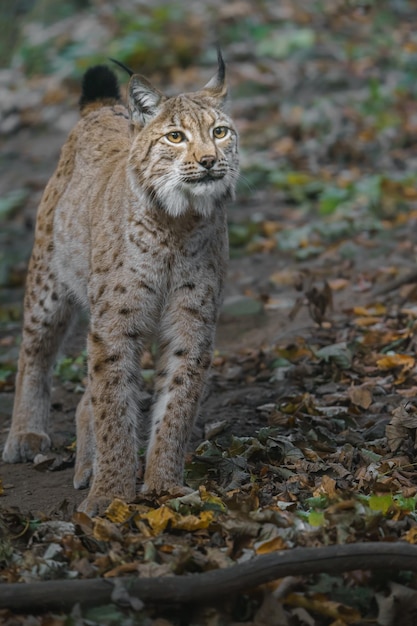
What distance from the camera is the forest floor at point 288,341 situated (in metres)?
4.13

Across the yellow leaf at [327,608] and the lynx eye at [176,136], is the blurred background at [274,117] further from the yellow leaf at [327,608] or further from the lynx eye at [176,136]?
the yellow leaf at [327,608]

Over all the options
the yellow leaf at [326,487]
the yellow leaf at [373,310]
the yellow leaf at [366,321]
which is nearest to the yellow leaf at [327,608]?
the yellow leaf at [326,487]

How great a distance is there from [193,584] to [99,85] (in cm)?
390

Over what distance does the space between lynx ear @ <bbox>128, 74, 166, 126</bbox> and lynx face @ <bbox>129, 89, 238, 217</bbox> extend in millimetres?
35

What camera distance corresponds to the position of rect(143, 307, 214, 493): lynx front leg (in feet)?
16.7

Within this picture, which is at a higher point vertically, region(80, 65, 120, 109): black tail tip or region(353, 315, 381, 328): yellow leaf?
region(80, 65, 120, 109): black tail tip

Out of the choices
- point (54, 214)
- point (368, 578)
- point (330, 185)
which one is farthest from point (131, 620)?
point (330, 185)

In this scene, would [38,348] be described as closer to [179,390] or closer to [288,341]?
[179,390]

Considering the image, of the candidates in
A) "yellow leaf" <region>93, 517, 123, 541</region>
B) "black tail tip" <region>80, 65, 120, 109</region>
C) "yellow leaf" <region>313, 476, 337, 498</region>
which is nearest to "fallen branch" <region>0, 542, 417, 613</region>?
"yellow leaf" <region>93, 517, 123, 541</region>

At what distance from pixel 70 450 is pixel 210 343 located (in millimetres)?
1401

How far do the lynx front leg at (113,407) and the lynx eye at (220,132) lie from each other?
103cm

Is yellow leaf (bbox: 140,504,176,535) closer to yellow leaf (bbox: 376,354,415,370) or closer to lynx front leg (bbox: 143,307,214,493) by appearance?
lynx front leg (bbox: 143,307,214,493)

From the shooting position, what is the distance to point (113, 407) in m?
5.16

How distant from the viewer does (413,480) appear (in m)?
4.98
